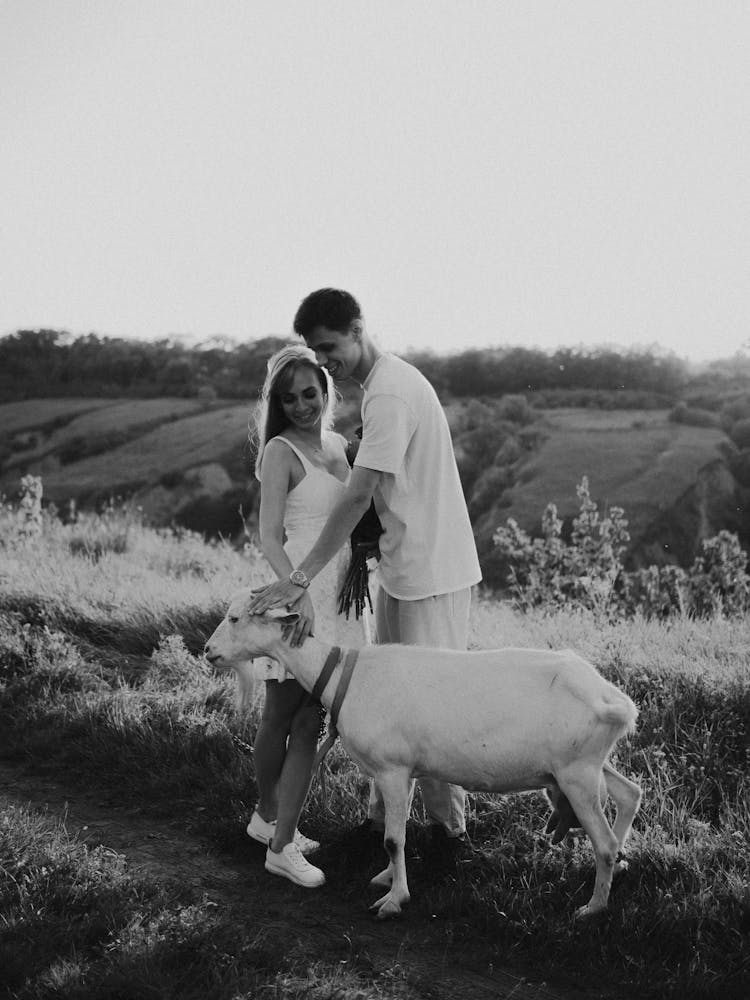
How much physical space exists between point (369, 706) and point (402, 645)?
341mm

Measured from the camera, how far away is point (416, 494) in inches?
170

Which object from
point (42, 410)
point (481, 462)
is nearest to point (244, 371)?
point (42, 410)

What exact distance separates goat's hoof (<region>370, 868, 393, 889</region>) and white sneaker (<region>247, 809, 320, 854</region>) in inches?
18.2

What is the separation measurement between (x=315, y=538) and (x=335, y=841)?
162 centimetres

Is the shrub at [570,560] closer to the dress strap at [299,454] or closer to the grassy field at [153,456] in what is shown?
the dress strap at [299,454]

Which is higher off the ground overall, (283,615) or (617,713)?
(283,615)

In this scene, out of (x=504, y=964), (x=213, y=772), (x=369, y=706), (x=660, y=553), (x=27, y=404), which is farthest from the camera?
(x=27, y=404)

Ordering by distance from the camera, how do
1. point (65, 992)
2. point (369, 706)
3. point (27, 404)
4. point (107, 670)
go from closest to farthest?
point (65, 992), point (369, 706), point (107, 670), point (27, 404)

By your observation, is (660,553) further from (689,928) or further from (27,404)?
(27,404)

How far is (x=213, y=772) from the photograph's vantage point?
5457 mm

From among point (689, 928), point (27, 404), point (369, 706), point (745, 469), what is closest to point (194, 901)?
point (369, 706)

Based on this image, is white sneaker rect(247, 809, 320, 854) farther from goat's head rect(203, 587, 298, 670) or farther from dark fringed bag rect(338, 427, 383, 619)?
dark fringed bag rect(338, 427, 383, 619)

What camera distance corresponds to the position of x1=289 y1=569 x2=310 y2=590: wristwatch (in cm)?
416

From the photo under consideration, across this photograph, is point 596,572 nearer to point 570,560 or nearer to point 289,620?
point 570,560
